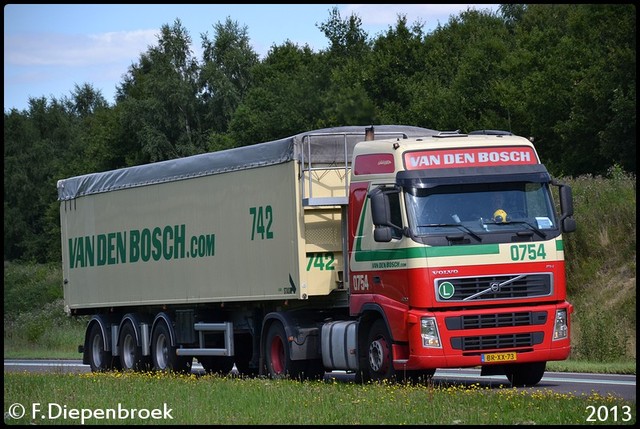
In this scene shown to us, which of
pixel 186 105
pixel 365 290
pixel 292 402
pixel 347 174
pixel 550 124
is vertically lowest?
pixel 292 402

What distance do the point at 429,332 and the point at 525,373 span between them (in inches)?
90.6

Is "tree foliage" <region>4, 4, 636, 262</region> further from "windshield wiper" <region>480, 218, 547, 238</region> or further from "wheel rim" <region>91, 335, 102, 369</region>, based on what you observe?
"wheel rim" <region>91, 335, 102, 369</region>

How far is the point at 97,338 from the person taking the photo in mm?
26281

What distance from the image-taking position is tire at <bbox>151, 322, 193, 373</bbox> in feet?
76.2

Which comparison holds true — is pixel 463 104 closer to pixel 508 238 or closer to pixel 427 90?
pixel 427 90

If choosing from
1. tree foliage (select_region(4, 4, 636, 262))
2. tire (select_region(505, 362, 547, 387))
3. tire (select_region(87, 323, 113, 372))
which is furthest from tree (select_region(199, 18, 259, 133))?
tire (select_region(505, 362, 547, 387))

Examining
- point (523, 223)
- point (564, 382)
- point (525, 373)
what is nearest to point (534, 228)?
point (523, 223)

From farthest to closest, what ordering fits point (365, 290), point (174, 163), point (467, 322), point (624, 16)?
1. point (624, 16)
2. point (174, 163)
3. point (365, 290)
4. point (467, 322)

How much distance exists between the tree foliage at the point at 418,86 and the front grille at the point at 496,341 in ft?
16.8

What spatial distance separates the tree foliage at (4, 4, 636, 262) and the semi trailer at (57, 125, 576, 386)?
2209mm

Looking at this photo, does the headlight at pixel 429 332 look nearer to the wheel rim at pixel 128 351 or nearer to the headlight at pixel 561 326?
the headlight at pixel 561 326

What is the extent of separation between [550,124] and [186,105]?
37.8 metres

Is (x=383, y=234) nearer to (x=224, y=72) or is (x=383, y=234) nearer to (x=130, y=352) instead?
(x=130, y=352)

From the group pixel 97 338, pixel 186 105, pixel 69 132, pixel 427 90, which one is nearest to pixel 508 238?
pixel 97 338
